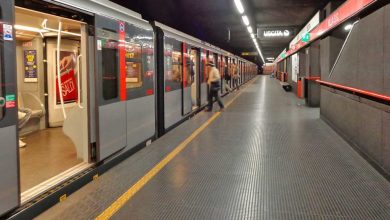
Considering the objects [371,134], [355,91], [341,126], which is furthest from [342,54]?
[371,134]

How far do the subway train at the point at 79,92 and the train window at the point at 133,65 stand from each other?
2cm

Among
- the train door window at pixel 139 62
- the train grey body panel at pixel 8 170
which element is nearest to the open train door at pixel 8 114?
the train grey body panel at pixel 8 170

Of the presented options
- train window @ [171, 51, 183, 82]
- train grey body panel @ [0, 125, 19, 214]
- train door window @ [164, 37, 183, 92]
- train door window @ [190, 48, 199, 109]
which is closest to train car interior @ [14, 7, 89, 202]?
train grey body panel @ [0, 125, 19, 214]

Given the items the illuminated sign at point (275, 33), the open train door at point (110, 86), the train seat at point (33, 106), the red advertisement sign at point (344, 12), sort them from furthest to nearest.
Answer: the illuminated sign at point (275, 33), the train seat at point (33, 106), the red advertisement sign at point (344, 12), the open train door at point (110, 86)

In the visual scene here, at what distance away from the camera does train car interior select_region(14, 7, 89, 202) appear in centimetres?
466

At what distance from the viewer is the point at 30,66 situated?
7.64 metres

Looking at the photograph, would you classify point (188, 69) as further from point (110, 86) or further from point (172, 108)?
point (110, 86)

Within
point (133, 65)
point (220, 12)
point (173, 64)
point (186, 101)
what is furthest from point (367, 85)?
point (220, 12)

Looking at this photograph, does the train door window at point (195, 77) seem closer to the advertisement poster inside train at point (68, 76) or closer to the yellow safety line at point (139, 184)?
the advertisement poster inside train at point (68, 76)

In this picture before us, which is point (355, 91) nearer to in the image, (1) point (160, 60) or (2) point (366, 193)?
(2) point (366, 193)

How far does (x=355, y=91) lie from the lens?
586 centimetres

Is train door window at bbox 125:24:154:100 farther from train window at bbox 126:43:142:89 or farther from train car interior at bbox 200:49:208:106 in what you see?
train car interior at bbox 200:49:208:106

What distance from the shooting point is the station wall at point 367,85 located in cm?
479

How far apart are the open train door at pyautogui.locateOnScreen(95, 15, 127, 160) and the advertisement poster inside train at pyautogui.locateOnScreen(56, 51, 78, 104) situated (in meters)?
3.30
